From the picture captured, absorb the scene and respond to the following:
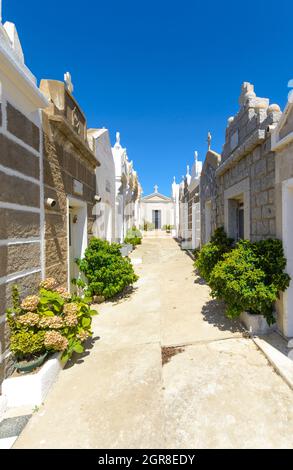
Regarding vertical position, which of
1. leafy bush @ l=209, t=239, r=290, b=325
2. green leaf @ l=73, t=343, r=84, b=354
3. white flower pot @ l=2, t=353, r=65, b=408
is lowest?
white flower pot @ l=2, t=353, r=65, b=408

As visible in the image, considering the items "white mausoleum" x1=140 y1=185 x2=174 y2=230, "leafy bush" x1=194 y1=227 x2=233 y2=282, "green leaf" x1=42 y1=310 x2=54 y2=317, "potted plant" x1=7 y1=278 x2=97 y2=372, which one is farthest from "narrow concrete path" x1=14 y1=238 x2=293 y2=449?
"white mausoleum" x1=140 y1=185 x2=174 y2=230

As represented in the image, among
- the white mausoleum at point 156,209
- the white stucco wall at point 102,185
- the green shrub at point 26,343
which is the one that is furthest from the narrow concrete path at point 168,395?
the white mausoleum at point 156,209

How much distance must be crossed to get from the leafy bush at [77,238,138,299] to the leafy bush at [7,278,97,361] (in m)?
1.90

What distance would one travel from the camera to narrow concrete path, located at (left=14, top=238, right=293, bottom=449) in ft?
6.07

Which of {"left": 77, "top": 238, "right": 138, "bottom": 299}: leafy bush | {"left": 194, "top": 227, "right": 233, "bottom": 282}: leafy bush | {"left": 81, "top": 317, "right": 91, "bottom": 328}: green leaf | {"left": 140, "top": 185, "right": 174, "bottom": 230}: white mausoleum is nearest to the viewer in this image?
{"left": 81, "top": 317, "right": 91, "bottom": 328}: green leaf

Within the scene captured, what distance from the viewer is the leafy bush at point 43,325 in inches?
96.9

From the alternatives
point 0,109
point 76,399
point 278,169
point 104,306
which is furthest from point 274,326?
point 0,109

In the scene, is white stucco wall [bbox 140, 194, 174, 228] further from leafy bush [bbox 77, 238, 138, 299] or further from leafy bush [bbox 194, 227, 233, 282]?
leafy bush [bbox 77, 238, 138, 299]

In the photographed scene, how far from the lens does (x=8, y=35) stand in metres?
2.62

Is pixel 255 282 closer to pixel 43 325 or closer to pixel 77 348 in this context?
pixel 77 348

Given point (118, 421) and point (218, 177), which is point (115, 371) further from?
point (218, 177)

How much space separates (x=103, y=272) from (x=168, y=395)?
317 cm

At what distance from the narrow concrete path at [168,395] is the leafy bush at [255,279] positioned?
1.88 feet

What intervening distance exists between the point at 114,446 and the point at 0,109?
3.55m
